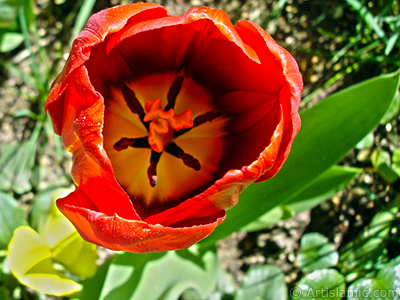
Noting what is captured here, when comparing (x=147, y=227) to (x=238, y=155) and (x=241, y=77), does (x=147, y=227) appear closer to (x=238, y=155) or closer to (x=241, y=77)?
(x=238, y=155)

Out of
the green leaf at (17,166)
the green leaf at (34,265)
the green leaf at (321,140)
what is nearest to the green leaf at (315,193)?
the green leaf at (321,140)

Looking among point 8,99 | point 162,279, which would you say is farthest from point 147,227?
point 8,99

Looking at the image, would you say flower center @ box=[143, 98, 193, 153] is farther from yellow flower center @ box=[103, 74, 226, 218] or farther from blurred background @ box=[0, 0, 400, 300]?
blurred background @ box=[0, 0, 400, 300]

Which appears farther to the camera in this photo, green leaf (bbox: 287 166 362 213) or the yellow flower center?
green leaf (bbox: 287 166 362 213)

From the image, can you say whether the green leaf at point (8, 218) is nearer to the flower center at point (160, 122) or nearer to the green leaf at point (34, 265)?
the green leaf at point (34, 265)

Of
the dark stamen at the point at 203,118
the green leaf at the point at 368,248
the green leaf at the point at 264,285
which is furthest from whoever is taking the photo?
the green leaf at the point at 368,248

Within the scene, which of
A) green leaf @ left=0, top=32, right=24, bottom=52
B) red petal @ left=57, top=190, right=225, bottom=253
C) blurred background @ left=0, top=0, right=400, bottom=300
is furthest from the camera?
green leaf @ left=0, top=32, right=24, bottom=52

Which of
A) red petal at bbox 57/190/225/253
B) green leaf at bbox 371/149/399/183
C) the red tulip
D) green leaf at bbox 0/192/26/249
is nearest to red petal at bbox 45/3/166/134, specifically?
the red tulip
